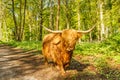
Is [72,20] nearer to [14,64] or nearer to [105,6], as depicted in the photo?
[105,6]

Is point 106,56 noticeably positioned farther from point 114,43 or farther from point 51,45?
point 51,45

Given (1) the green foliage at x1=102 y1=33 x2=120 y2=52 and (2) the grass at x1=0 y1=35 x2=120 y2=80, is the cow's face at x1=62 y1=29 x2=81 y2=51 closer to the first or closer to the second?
(2) the grass at x1=0 y1=35 x2=120 y2=80

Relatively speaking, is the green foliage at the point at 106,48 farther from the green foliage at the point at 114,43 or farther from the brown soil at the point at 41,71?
the brown soil at the point at 41,71

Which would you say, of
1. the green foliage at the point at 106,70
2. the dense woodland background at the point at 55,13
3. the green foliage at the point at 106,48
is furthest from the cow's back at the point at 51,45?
the dense woodland background at the point at 55,13

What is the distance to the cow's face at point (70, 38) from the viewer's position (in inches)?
377

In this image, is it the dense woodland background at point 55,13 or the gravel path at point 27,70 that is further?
the dense woodland background at point 55,13

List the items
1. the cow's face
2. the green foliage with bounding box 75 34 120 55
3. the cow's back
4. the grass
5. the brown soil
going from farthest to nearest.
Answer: the green foliage with bounding box 75 34 120 55 → the grass → the cow's back → the brown soil → the cow's face

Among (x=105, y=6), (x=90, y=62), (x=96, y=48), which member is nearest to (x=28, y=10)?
(x=105, y=6)

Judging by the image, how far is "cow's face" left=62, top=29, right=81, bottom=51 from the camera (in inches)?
377

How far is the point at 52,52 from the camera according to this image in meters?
11.2

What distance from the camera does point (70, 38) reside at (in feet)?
31.5

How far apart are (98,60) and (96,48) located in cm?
323

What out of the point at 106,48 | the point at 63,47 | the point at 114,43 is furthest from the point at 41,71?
the point at 114,43

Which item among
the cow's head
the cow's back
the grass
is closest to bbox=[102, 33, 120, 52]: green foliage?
the grass
